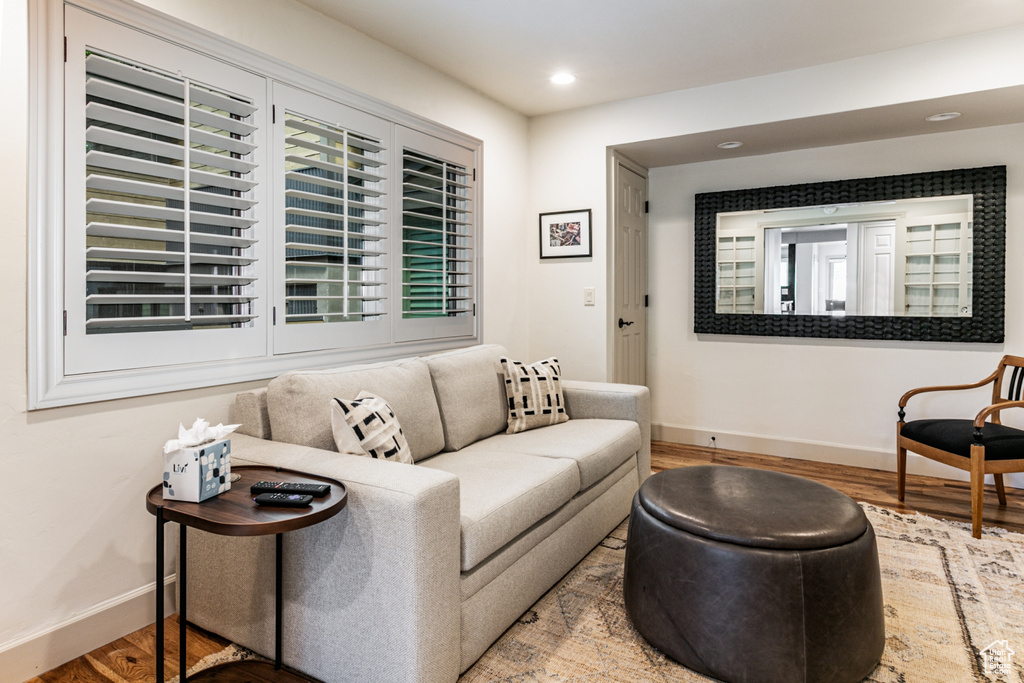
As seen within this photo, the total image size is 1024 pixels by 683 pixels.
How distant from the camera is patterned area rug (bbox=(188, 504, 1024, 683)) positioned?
5.74 ft

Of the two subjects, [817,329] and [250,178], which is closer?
[250,178]

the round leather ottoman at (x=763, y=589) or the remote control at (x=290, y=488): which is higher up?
the remote control at (x=290, y=488)

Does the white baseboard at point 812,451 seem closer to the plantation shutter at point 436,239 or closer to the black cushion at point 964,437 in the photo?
the black cushion at point 964,437

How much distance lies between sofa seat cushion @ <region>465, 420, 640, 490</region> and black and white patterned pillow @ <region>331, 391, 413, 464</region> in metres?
0.58

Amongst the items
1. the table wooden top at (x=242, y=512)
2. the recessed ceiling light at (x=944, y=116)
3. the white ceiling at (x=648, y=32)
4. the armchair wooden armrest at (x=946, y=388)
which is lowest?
the table wooden top at (x=242, y=512)

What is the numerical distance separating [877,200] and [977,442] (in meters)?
1.77

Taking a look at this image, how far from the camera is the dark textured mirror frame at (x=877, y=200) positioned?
3.51 meters

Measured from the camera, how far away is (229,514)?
1.38 metres

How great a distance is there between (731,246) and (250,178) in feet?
10.8

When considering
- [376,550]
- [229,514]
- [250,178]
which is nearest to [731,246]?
[250,178]

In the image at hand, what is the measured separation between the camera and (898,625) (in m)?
2.00

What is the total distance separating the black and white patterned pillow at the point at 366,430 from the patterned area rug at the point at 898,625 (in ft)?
2.42

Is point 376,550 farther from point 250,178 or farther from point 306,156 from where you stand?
point 306,156

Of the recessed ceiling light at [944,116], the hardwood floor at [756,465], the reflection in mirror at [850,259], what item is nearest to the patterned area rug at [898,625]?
the hardwood floor at [756,465]
